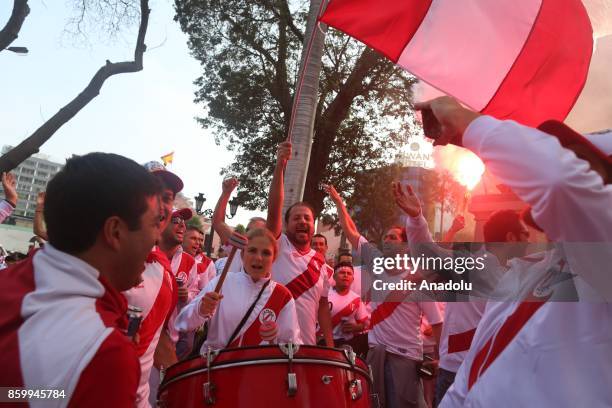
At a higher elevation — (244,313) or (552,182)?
(552,182)

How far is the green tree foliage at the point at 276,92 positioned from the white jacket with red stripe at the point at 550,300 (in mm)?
10885

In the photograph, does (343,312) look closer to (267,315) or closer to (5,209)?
(267,315)

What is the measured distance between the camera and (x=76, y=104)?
892cm

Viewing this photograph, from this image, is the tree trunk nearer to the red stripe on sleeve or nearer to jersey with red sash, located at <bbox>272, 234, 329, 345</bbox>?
jersey with red sash, located at <bbox>272, 234, 329, 345</bbox>

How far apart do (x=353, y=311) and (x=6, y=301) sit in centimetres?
497

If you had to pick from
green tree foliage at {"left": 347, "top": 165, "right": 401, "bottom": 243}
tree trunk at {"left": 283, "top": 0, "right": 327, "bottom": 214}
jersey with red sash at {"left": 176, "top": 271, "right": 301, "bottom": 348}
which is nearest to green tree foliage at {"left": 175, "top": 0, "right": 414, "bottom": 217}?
green tree foliage at {"left": 347, "top": 165, "right": 401, "bottom": 243}

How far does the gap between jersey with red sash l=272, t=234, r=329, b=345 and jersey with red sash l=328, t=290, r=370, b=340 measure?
1.24m

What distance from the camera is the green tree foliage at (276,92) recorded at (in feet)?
44.3

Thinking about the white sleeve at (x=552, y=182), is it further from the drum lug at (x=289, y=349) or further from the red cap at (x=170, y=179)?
the red cap at (x=170, y=179)

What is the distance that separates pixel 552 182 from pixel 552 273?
1.77 ft

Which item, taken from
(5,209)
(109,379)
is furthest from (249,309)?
(5,209)

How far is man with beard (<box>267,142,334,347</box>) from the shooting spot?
4.39 meters

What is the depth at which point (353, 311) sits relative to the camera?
5891mm

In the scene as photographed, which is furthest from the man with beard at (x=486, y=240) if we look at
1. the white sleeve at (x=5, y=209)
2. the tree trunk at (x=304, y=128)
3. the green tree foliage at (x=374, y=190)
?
the green tree foliage at (x=374, y=190)
